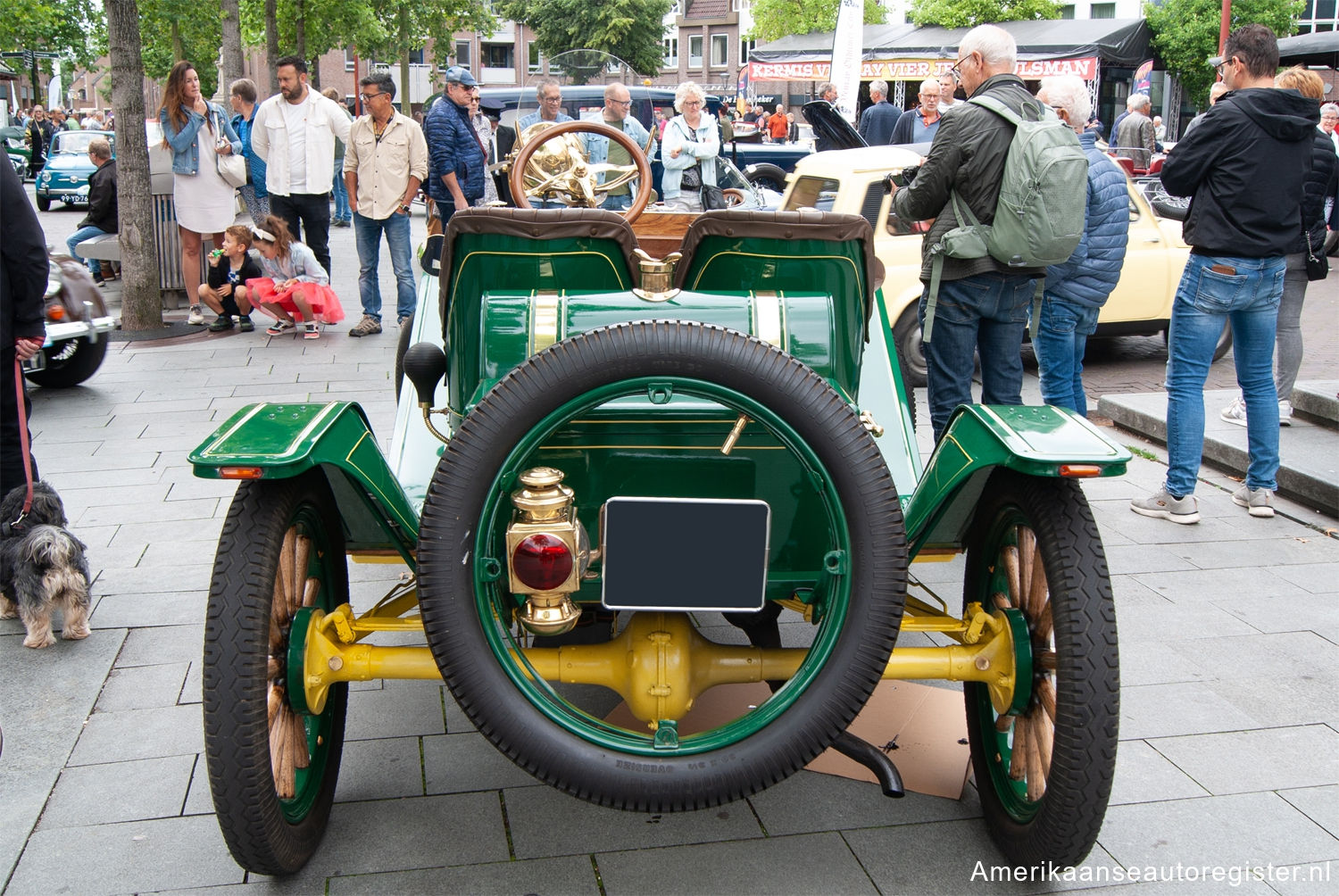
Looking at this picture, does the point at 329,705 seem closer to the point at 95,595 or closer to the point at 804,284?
the point at 804,284

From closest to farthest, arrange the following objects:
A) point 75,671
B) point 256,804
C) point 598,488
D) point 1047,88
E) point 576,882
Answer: point 256,804 → point 576,882 → point 598,488 → point 75,671 → point 1047,88

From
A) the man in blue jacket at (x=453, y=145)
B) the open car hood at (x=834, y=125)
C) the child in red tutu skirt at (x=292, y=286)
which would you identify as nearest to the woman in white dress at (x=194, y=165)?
the child in red tutu skirt at (x=292, y=286)

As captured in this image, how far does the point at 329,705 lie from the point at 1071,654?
1817 mm

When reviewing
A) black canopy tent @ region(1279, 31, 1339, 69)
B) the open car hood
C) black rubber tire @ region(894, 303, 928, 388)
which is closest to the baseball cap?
the open car hood

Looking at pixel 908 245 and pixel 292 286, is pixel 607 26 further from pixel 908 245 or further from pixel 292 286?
pixel 908 245

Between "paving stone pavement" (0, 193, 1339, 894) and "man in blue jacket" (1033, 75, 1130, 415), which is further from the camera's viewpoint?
"man in blue jacket" (1033, 75, 1130, 415)

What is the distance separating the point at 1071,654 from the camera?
258 cm

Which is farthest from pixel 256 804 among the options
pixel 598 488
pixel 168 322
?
pixel 168 322

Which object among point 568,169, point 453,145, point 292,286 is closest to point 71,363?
point 292,286

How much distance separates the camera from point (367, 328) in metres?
9.89

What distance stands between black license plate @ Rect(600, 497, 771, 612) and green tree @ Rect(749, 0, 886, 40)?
58.3m

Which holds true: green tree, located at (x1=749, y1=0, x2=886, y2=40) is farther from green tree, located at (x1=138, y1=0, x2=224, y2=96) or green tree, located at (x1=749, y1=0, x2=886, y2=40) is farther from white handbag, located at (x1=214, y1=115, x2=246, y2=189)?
white handbag, located at (x1=214, y1=115, x2=246, y2=189)

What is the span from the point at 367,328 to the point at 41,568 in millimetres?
6017

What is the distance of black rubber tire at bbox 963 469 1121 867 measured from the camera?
2566mm
